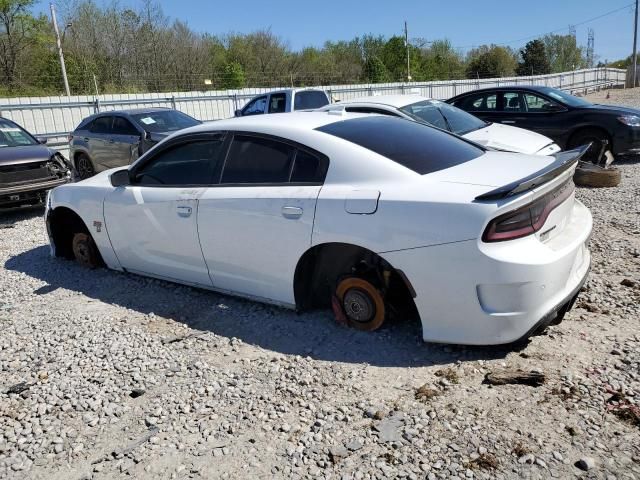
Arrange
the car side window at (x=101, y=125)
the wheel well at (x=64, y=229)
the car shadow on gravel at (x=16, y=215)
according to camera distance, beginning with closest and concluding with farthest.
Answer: the wheel well at (x=64, y=229), the car shadow on gravel at (x=16, y=215), the car side window at (x=101, y=125)

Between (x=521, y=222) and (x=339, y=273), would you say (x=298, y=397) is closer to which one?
(x=339, y=273)

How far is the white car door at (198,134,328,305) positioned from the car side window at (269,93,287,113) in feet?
32.3

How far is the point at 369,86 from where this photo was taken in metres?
28.0

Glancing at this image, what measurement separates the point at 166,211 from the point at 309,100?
10.2 meters

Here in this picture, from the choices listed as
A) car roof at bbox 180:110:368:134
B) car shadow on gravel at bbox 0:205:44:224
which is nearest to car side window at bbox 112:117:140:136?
car shadow on gravel at bbox 0:205:44:224

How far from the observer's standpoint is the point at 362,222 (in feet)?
11.1

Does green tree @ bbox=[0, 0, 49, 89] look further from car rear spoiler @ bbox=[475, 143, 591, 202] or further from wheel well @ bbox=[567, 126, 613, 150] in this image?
car rear spoiler @ bbox=[475, 143, 591, 202]

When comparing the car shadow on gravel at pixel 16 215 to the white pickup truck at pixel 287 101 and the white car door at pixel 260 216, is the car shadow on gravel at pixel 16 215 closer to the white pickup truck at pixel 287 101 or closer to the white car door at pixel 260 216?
the white car door at pixel 260 216

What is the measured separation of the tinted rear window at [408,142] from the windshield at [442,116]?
3794mm

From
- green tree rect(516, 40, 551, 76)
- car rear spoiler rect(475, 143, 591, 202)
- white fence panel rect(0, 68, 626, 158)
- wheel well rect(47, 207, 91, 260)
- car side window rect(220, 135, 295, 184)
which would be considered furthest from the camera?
green tree rect(516, 40, 551, 76)

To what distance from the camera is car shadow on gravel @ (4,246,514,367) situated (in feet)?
11.5

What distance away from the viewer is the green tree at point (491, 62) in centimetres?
6225

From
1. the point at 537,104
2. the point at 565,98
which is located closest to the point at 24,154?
the point at 537,104

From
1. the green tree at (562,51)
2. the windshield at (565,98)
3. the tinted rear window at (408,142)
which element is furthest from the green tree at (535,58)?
the tinted rear window at (408,142)
